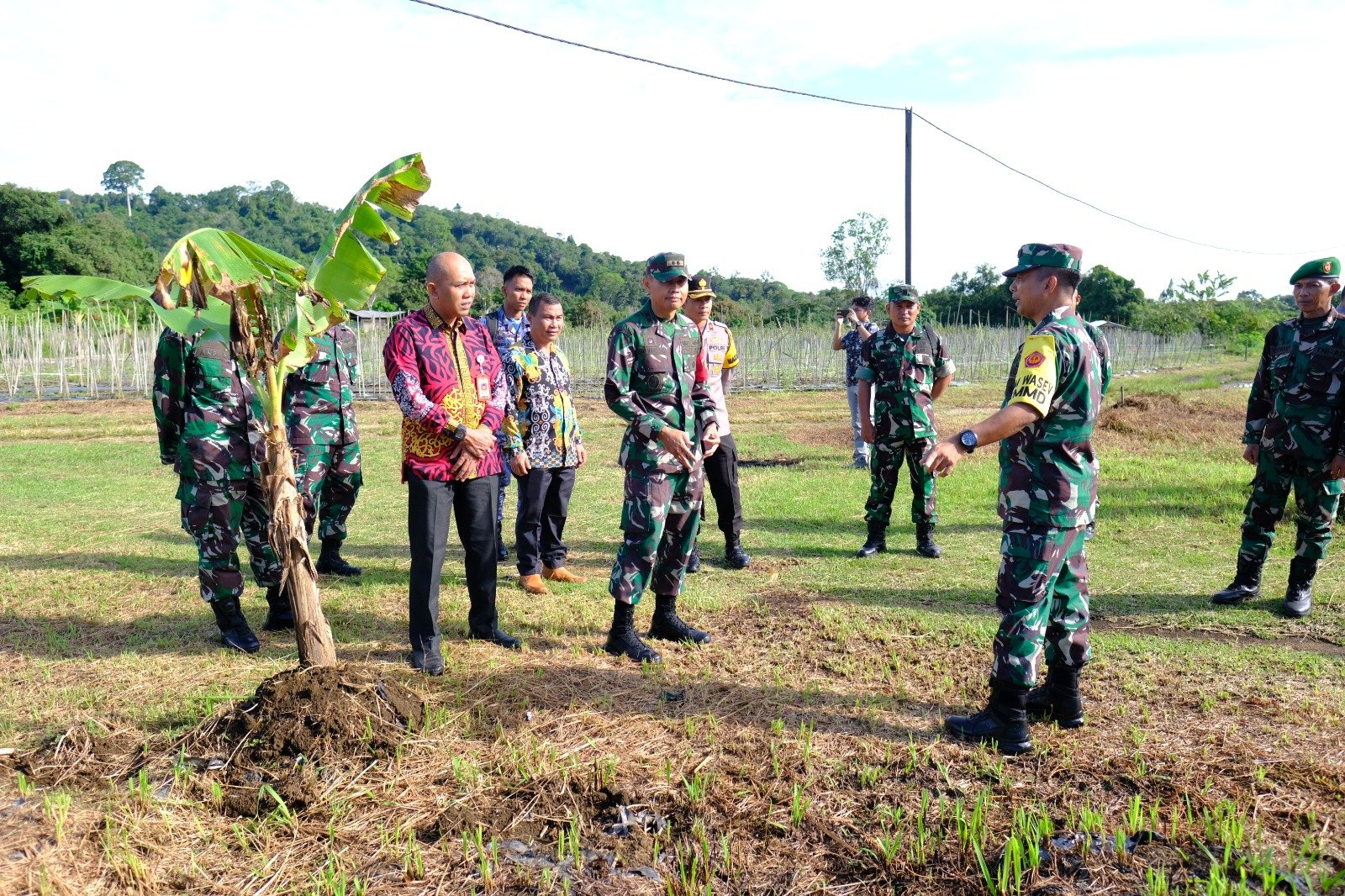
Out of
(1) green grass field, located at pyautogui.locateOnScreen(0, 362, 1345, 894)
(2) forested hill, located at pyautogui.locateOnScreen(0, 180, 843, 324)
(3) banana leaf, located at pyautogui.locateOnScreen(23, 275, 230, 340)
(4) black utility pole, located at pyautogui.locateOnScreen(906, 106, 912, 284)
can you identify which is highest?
(2) forested hill, located at pyautogui.locateOnScreen(0, 180, 843, 324)

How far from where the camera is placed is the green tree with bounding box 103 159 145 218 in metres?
86.6

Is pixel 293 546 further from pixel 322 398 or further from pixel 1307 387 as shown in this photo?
pixel 1307 387

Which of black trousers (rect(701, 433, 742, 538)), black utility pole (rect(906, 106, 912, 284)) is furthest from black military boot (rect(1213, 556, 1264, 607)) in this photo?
black utility pole (rect(906, 106, 912, 284))

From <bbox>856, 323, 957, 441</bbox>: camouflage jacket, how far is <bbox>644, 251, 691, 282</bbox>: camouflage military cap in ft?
7.92

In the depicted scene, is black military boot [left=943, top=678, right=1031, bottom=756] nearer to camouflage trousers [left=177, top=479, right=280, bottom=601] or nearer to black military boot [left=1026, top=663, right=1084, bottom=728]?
black military boot [left=1026, top=663, right=1084, bottom=728]

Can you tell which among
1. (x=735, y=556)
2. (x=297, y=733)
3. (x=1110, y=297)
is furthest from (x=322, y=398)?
(x=1110, y=297)

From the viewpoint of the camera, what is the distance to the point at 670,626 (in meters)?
4.52

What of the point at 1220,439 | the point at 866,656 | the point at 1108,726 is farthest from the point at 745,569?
the point at 1220,439

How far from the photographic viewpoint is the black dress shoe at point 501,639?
4.45 m

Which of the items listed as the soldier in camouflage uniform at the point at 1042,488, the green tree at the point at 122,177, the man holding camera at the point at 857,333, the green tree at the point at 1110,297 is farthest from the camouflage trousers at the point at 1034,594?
the green tree at the point at 122,177

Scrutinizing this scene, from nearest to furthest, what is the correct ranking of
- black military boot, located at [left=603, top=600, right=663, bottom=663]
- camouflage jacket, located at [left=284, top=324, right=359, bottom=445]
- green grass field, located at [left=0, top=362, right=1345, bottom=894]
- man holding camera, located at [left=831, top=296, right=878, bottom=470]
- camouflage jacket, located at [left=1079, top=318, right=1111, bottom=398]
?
green grass field, located at [left=0, top=362, right=1345, bottom=894] < camouflage jacket, located at [left=1079, top=318, right=1111, bottom=398] < black military boot, located at [left=603, top=600, right=663, bottom=663] < camouflage jacket, located at [left=284, top=324, right=359, bottom=445] < man holding camera, located at [left=831, top=296, right=878, bottom=470]

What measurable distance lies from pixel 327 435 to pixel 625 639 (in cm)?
236

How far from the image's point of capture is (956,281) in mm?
51406

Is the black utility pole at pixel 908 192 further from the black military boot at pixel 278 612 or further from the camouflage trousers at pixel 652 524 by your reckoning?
the black military boot at pixel 278 612
